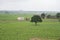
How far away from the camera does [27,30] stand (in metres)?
7.78

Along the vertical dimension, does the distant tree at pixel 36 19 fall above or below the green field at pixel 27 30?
above

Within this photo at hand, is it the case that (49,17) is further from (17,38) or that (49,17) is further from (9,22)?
(17,38)

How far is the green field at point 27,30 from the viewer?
6.66 m

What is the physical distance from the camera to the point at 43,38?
638 centimetres

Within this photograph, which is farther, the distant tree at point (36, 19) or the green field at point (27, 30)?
the distant tree at point (36, 19)

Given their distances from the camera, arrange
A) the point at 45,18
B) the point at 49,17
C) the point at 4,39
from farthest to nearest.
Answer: the point at 49,17
the point at 45,18
the point at 4,39

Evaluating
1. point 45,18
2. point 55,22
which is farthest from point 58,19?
point 45,18

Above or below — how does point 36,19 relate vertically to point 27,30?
above

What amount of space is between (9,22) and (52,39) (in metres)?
4.48

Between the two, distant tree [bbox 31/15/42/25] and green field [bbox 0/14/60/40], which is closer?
green field [bbox 0/14/60/40]

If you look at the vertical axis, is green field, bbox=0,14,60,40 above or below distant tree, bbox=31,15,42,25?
below

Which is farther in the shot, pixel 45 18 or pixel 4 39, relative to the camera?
pixel 45 18

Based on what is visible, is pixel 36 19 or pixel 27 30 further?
pixel 36 19

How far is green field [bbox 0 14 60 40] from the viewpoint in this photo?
21.8 feet
